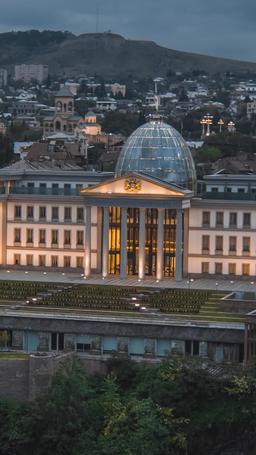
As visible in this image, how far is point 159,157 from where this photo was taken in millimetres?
93188

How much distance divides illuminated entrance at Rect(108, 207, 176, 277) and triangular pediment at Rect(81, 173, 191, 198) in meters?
1.45

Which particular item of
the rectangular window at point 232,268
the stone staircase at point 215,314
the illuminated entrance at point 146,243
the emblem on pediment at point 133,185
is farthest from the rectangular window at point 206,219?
the stone staircase at point 215,314

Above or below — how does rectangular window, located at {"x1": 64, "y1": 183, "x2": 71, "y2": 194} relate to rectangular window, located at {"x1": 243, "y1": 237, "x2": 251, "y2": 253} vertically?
above

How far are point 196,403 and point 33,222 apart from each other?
116 ft

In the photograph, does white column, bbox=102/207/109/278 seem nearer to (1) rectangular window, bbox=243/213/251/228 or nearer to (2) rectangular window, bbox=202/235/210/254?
(2) rectangular window, bbox=202/235/210/254

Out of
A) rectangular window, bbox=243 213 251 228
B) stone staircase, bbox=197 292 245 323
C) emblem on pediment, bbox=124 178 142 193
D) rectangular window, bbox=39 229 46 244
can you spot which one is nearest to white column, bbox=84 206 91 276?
emblem on pediment, bbox=124 178 142 193

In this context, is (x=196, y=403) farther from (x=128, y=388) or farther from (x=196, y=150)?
(x=196, y=150)

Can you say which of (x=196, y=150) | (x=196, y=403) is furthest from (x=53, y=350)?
(x=196, y=150)

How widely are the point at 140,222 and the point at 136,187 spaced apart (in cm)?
231

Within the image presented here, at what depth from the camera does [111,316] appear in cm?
6962

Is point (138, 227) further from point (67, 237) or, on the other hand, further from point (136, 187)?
point (67, 237)

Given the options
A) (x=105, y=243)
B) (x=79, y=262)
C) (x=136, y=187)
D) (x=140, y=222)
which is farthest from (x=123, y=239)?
(x=79, y=262)

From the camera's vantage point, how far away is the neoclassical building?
88.3m

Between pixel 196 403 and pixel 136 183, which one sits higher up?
pixel 136 183
